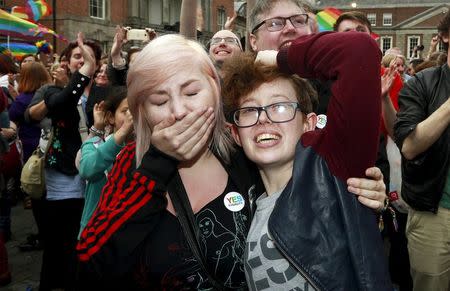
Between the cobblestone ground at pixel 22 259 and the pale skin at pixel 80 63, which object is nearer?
the pale skin at pixel 80 63

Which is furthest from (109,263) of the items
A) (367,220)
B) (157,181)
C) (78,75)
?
(78,75)

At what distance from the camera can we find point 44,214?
13.3 feet

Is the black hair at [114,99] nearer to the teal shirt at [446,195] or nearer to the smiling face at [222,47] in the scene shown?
the smiling face at [222,47]

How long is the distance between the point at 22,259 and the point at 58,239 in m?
1.50

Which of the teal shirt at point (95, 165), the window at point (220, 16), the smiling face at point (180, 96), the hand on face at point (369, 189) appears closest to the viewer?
the hand on face at point (369, 189)

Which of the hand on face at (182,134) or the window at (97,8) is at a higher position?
the window at (97,8)

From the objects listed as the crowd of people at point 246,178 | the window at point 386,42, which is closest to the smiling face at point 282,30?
the crowd of people at point 246,178

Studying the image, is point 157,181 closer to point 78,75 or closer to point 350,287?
point 350,287

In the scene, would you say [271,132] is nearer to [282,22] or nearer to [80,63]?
[282,22]

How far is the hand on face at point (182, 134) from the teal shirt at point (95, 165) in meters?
1.44

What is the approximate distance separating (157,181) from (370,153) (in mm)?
717

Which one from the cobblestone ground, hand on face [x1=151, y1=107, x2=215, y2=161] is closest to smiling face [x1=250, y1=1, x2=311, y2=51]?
hand on face [x1=151, y1=107, x2=215, y2=161]

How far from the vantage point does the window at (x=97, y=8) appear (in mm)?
25359

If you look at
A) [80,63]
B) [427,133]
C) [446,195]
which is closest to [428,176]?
[446,195]
